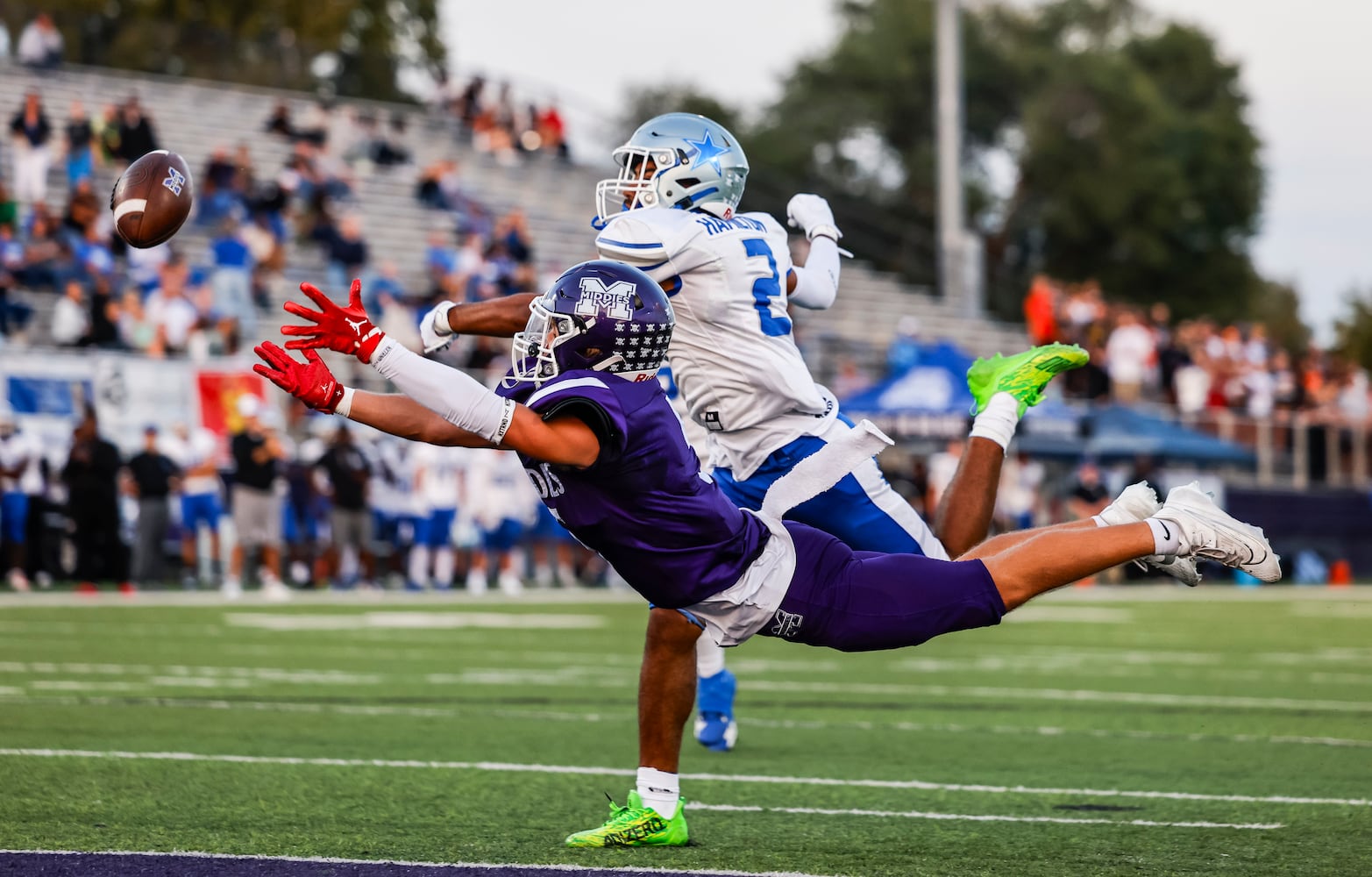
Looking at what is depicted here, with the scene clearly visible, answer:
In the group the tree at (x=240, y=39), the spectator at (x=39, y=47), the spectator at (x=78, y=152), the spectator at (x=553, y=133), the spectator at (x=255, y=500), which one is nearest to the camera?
the spectator at (x=255, y=500)

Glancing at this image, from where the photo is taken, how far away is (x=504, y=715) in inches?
317

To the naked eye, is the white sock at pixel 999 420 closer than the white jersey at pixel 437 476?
Yes

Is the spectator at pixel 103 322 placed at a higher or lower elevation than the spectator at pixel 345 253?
lower

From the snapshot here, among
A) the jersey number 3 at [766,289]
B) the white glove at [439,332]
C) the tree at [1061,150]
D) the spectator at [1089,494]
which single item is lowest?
the white glove at [439,332]

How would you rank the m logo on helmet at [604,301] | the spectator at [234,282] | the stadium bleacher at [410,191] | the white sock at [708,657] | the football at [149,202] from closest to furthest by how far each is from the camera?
the m logo on helmet at [604,301] → the football at [149,202] → the white sock at [708,657] → the spectator at [234,282] → the stadium bleacher at [410,191]

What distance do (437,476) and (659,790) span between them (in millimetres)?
13616

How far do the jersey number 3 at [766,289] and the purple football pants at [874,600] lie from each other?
1.20m

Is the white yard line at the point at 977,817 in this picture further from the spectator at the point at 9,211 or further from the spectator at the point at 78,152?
the spectator at the point at 78,152

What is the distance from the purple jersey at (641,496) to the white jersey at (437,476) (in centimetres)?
1364

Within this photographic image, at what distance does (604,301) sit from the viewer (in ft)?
15.2

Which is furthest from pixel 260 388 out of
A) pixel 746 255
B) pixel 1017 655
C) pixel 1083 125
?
pixel 1083 125

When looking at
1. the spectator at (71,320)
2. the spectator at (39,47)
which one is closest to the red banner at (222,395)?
the spectator at (71,320)

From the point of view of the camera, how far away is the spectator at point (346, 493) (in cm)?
1762

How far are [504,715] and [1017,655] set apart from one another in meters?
4.97
